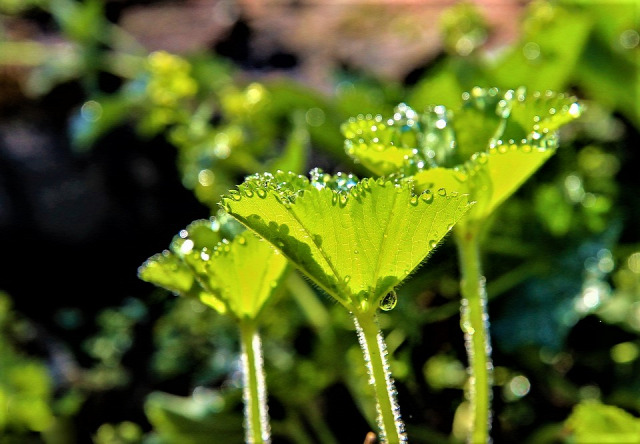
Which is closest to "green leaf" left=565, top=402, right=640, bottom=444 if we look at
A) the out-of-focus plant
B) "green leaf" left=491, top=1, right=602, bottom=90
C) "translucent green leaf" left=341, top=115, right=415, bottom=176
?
"translucent green leaf" left=341, top=115, right=415, bottom=176

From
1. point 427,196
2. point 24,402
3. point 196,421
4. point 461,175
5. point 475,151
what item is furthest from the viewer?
point 24,402

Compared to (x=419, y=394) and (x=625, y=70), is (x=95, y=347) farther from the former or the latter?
(x=625, y=70)

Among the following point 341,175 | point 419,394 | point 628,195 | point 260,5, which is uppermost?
point 260,5

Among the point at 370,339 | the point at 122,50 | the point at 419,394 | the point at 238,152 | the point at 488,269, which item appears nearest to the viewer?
the point at 370,339

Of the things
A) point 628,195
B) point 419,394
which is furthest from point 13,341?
point 628,195

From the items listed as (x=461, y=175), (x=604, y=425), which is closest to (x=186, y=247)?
(x=461, y=175)

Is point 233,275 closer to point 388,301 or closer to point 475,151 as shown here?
point 388,301

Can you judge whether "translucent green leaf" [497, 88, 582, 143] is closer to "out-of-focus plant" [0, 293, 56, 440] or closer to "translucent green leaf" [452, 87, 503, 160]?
"translucent green leaf" [452, 87, 503, 160]
